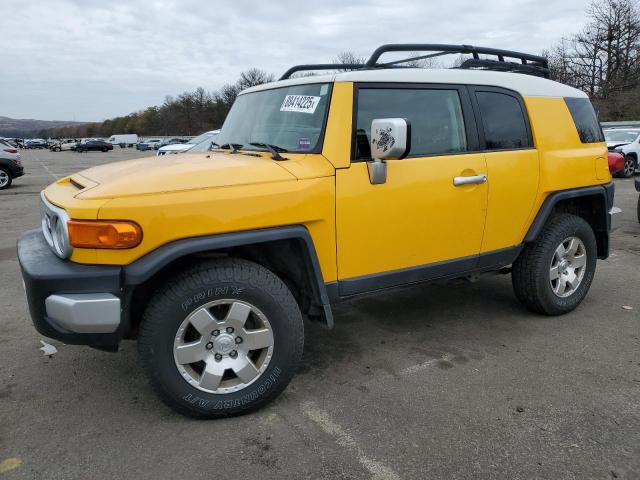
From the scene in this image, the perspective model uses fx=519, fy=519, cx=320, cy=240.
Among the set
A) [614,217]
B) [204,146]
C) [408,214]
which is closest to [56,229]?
[408,214]

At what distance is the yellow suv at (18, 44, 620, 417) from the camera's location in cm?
253

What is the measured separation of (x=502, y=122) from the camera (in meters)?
3.79

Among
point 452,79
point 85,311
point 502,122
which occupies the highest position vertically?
point 452,79

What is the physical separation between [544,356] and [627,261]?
136 inches

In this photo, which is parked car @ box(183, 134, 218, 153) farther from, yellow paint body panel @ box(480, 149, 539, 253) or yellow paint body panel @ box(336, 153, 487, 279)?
yellow paint body panel @ box(480, 149, 539, 253)

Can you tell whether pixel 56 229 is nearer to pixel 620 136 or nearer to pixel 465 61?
pixel 465 61

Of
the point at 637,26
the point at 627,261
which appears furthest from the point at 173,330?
the point at 637,26

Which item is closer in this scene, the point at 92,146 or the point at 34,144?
the point at 92,146

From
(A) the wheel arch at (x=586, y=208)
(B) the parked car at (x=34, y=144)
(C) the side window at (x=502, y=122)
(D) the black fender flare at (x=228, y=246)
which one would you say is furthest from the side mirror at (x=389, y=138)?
(B) the parked car at (x=34, y=144)

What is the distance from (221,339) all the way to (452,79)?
2.34 meters

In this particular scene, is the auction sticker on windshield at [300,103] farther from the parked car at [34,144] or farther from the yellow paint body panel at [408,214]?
the parked car at [34,144]

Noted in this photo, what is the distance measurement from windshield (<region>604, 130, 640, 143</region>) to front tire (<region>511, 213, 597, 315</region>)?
15168 mm

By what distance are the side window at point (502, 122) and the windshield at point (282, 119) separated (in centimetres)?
126

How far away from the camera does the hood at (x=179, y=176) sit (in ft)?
8.43
